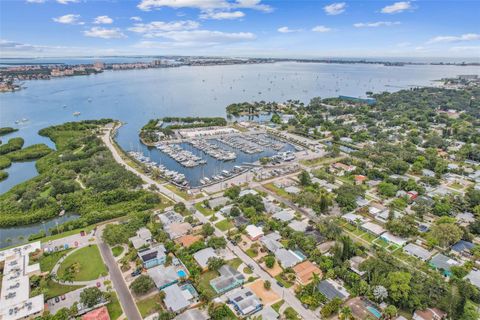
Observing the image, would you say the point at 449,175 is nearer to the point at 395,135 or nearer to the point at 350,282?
the point at 395,135

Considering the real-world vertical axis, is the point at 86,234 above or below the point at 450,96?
below

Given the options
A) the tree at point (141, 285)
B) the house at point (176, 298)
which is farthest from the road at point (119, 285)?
the house at point (176, 298)

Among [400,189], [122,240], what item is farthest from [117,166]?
[400,189]

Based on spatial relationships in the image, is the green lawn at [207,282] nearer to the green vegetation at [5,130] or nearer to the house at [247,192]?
the house at [247,192]

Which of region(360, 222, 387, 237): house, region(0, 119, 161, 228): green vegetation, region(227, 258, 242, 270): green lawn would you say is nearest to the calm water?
region(0, 119, 161, 228): green vegetation

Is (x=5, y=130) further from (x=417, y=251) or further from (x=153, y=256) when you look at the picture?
(x=417, y=251)

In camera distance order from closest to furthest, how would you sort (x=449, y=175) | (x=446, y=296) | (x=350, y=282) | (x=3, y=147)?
(x=446, y=296) < (x=350, y=282) < (x=449, y=175) < (x=3, y=147)
